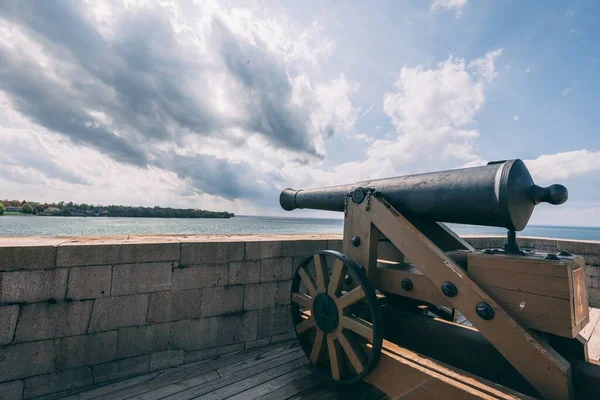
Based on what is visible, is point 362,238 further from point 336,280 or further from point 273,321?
point 273,321

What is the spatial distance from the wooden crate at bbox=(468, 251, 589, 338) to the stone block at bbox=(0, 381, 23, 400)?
12.9 ft

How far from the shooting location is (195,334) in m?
3.42

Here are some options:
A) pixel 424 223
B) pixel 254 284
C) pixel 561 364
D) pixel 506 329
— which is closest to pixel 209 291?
pixel 254 284

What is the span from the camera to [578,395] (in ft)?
6.14

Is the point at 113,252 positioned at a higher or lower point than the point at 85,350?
higher

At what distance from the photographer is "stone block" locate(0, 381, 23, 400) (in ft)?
8.36

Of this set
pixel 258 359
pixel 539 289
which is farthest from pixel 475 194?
pixel 258 359

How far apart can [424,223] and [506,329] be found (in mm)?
1211

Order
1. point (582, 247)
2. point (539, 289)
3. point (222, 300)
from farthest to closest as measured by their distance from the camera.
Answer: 1. point (582, 247)
2. point (222, 300)
3. point (539, 289)

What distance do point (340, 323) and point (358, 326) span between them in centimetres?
20

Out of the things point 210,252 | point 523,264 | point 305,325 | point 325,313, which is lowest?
point 305,325

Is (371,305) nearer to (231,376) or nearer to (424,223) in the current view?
(424,223)

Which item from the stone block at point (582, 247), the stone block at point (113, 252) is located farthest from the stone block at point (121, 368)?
the stone block at point (582, 247)

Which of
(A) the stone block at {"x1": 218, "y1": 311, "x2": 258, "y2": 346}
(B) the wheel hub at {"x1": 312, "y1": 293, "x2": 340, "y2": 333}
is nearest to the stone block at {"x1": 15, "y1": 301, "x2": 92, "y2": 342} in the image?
(A) the stone block at {"x1": 218, "y1": 311, "x2": 258, "y2": 346}
